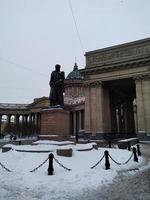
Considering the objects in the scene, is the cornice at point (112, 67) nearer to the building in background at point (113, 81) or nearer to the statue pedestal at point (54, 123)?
the building in background at point (113, 81)

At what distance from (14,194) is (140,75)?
94.5ft

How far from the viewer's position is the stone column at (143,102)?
3095cm

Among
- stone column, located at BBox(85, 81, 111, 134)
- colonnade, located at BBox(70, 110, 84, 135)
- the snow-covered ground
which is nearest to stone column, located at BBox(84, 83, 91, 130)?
stone column, located at BBox(85, 81, 111, 134)

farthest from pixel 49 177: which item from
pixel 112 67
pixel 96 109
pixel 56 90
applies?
pixel 112 67

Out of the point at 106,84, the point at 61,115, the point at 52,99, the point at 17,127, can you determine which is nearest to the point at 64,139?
the point at 61,115

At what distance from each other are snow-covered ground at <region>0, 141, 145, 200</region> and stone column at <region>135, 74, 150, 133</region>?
66.7 ft

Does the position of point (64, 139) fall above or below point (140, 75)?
below

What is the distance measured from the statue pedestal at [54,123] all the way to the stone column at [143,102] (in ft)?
61.9

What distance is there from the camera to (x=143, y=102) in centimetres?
3186

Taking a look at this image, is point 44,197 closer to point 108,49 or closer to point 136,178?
point 136,178

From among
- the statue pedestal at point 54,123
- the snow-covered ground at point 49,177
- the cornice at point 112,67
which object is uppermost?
the cornice at point 112,67

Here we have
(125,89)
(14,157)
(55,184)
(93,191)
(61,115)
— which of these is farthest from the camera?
(125,89)

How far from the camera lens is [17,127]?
2995 inches

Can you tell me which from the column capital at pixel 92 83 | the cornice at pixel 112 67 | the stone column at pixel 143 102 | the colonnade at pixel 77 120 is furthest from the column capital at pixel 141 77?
the colonnade at pixel 77 120
